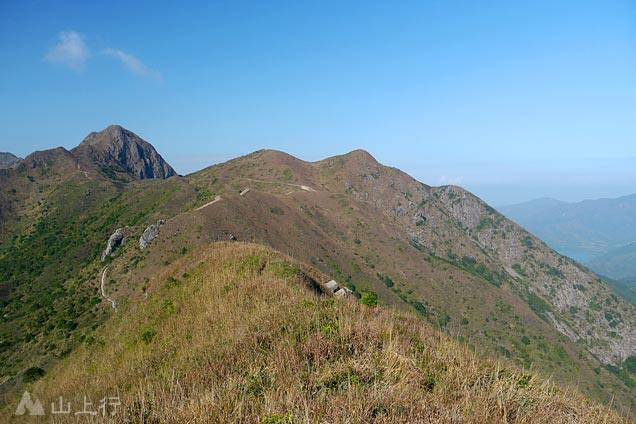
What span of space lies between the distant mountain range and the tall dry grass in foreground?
6 cm

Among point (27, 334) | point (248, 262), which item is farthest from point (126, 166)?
point (248, 262)

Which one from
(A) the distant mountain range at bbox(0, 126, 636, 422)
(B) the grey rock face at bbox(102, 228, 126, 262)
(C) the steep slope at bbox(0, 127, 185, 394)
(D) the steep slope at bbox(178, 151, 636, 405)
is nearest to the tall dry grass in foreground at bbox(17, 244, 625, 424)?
(A) the distant mountain range at bbox(0, 126, 636, 422)

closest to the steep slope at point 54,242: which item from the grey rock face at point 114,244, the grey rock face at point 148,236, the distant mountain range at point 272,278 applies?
the distant mountain range at point 272,278

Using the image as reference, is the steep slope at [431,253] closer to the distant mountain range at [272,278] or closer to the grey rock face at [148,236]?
the distant mountain range at [272,278]

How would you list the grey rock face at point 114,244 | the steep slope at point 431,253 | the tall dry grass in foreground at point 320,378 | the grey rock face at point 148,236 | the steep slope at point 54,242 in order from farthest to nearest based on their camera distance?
the steep slope at point 431,253 → the grey rock face at point 114,244 → the grey rock face at point 148,236 → the steep slope at point 54,242 → the tall dry grass in foreground at point 320,378

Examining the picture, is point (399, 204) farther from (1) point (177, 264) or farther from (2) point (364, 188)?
(1) point (177, 264)

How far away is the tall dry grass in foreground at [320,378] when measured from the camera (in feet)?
14.3

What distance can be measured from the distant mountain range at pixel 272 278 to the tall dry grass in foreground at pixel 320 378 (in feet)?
0.21

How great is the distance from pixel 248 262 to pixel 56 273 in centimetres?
6875

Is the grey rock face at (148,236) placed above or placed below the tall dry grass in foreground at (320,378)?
above

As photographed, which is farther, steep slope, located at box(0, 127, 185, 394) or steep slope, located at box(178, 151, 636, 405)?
steep slope, located at box(178, 151, 636, 405)

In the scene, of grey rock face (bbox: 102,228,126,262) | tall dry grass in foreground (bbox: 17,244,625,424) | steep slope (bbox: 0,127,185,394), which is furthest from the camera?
grey rock face (bbox: 102,228,126,262)

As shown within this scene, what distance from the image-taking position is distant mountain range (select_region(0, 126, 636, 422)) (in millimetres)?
6836

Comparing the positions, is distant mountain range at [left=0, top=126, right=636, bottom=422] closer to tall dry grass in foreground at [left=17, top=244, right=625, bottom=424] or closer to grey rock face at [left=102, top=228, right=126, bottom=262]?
tall dry grass in foreground at [left=17, top=244, right=625, bottom=424]
